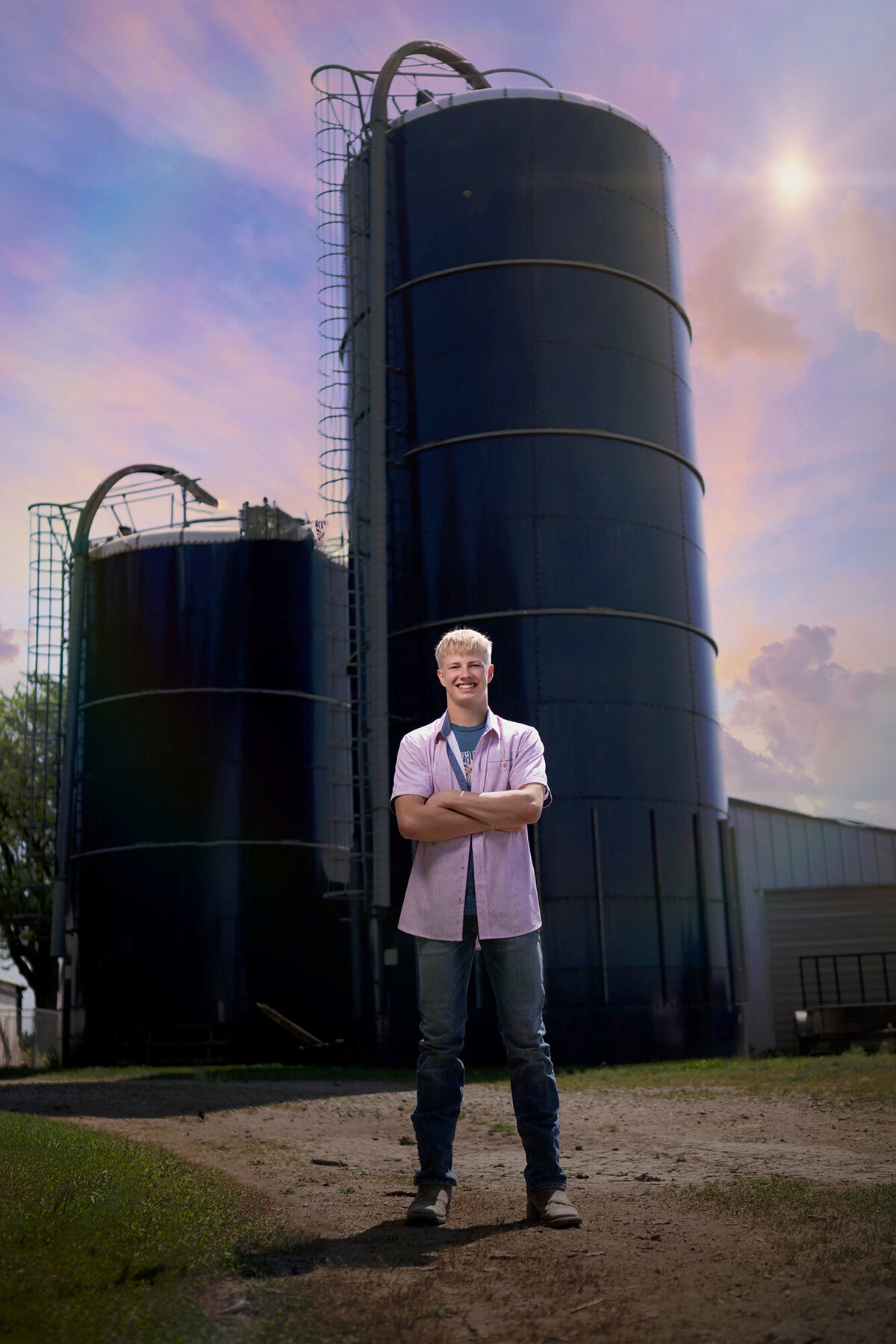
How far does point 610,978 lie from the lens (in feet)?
46.8

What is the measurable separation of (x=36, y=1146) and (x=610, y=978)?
29.8 feet

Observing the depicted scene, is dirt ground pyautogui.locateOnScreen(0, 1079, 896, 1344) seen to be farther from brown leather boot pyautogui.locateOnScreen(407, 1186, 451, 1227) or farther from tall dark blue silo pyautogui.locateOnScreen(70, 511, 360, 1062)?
tall dark blue silo pyautogui.locateOnScreen(70, 511, 360, 1062)

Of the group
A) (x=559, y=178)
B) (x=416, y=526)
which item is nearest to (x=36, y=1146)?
(x=416, y=526)

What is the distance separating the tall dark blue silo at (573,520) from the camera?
47.4ft

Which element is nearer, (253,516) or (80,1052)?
(80,1052)

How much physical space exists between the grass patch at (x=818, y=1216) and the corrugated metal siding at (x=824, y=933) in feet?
50.5

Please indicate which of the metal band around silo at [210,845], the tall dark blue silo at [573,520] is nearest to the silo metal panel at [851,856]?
the tall dark blue silo at [573,520]

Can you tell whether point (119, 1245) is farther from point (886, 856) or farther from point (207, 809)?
point (886, 856)

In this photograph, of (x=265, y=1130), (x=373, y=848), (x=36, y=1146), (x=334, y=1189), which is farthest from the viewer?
(x=373, y=848)

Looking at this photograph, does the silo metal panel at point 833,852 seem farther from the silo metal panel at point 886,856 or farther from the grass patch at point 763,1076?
the grass patch at point 763,1076

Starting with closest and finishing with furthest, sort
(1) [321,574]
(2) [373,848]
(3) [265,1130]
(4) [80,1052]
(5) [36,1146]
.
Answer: (5) [36,1146], (3) [265,1130], (2) [373,848], (4) [80,1052], (1) [321,574]

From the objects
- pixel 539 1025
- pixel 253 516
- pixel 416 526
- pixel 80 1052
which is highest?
pixel 253 516

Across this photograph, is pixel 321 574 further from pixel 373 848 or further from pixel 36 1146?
pixel 36 1146

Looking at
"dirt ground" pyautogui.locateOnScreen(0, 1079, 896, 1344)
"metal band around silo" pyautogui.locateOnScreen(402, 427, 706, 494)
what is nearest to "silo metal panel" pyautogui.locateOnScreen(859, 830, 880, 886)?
"metal band around silo" pyautogui.locateOnScreen(402, 427, 706, 494)
